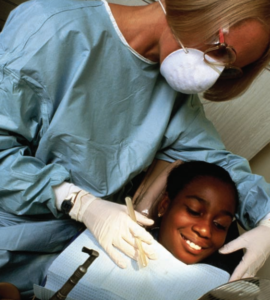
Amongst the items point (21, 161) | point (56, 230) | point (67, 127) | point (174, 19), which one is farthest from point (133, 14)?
point (56, 230)

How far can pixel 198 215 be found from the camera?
1.26 m

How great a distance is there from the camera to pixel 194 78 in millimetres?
1129

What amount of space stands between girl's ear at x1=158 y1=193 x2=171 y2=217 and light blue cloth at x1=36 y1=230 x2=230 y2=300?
0.24 m

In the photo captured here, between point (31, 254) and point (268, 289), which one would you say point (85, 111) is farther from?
point (268, 289)

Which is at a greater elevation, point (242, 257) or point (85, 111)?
point (85, 111)

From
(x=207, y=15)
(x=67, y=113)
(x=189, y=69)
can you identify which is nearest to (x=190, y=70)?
(x=189, y=69)

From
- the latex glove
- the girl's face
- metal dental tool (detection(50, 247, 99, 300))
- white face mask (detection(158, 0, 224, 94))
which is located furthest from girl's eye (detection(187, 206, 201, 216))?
metal dental tool (detection(50, 247, 99, 300))

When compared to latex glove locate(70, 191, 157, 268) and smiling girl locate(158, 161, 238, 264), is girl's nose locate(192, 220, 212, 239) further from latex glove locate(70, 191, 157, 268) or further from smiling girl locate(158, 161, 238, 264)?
latex glove locate(70, 191, 157, 268)

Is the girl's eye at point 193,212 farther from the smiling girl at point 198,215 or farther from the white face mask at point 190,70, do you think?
the white face mask at point 190,70

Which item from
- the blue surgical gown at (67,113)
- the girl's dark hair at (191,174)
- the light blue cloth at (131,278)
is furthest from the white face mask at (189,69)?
the light blue cloth at (131,278)

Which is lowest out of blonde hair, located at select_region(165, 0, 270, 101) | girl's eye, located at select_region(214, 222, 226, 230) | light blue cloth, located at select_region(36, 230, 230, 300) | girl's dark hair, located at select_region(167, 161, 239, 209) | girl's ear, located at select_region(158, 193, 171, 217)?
light blue cloth, located at select_region(36, 230, 230, 300)

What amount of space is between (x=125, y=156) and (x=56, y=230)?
43cm

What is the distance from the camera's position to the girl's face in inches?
48.3

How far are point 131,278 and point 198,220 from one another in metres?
0.37
